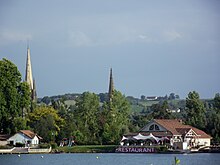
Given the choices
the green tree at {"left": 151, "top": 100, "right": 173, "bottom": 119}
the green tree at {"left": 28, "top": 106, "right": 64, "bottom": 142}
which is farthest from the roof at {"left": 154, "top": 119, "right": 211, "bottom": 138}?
the green tree at {"left": 28, "top": 106, "right": 64, "bottom": 142}

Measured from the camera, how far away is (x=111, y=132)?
91.4 meters

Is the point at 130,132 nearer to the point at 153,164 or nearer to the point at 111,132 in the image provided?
the point at 111,132

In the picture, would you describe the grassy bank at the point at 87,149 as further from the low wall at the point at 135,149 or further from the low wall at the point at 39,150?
the low wall at the point at 135,149

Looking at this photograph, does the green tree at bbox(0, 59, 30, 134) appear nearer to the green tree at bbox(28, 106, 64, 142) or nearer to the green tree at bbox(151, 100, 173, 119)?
the green tree at bbox(28, 106, 64, 142)

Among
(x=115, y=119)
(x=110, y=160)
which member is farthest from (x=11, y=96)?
(x=110, y=160)

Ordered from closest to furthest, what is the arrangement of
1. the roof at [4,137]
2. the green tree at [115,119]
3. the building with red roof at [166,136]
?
1. the roof at [4,137]
2. the building with red roof at [166,136]
3. the green tree at [115,119]

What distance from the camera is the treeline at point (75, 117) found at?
87438mm

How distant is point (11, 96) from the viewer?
86.5 m

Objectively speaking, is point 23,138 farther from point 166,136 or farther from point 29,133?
point 166,136

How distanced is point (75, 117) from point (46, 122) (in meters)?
9.29

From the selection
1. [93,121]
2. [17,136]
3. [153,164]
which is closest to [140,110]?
[93,121]

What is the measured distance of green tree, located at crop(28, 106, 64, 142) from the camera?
291ft

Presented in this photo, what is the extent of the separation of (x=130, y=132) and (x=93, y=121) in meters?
6.43

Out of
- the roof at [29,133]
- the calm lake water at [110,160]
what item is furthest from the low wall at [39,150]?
the calm lake water at [110,160]
